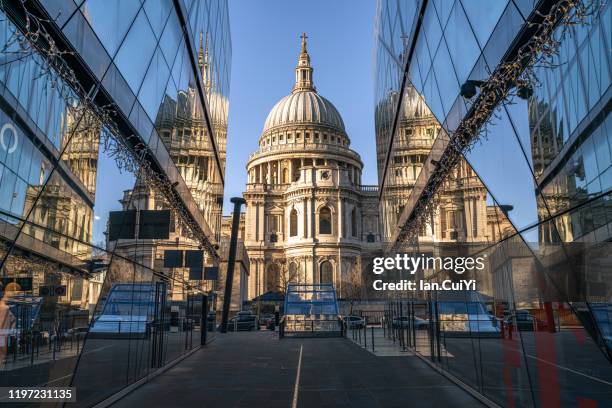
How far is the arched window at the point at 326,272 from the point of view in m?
88.1

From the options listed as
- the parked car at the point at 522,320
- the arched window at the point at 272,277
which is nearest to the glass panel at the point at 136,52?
the parked car at the point at 522,320

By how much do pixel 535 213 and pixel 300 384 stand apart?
6.53 meters

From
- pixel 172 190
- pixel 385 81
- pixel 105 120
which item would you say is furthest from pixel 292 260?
pixel 105 120

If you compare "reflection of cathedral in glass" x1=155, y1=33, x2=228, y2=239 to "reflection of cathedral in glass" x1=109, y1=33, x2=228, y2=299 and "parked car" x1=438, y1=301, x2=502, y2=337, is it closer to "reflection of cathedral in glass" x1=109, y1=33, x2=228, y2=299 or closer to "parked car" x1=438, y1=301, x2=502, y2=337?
"reflection of cathedral in glass" x1=109, y1=33, x2=228, y2=299

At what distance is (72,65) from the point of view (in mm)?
7090

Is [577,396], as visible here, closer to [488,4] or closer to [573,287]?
[573,287]

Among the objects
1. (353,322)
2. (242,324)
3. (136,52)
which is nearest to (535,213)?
(136,52)

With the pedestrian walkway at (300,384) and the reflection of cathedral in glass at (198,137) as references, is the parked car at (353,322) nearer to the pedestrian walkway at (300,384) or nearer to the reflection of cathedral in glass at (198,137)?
the reflection of cathedral in glass at (198,137)

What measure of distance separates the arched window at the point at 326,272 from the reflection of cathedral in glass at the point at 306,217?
6.3 inches

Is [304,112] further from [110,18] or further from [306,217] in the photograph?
[110,18]

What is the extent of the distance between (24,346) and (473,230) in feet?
24.2

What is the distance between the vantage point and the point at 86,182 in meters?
7.73

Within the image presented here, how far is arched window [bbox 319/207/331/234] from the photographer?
9156 centimetres

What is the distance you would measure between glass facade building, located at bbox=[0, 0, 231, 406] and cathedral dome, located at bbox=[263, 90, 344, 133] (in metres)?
105
